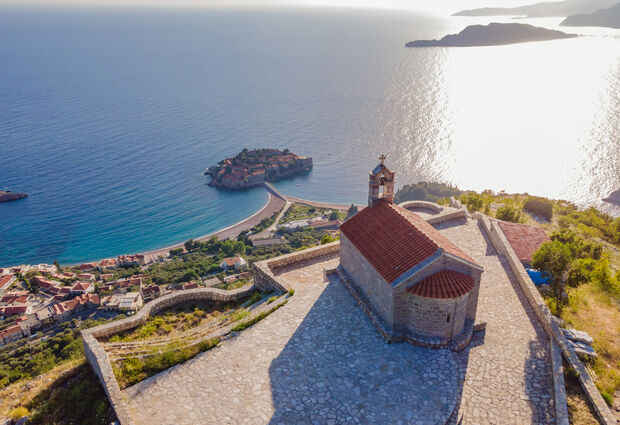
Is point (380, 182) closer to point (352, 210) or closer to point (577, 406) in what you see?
point (577, 406)

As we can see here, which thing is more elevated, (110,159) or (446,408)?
(446,408)

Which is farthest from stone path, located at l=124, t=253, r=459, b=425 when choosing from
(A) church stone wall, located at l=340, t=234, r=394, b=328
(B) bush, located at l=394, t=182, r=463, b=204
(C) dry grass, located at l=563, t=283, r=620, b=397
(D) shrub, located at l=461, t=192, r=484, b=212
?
(B) bush, located at l=394, t=182, r=463, b=204

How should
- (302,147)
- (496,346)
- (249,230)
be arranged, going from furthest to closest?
(302,147) < (249,230) < (496,346)

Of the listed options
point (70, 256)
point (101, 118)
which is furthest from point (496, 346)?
point (101, 118)

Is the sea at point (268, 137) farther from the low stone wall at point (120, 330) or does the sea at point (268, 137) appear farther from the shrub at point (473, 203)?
the low stone wall at point (120, 330)

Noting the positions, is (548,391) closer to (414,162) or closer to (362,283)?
(362,283)

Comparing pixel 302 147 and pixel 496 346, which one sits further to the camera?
pixel 302 147
